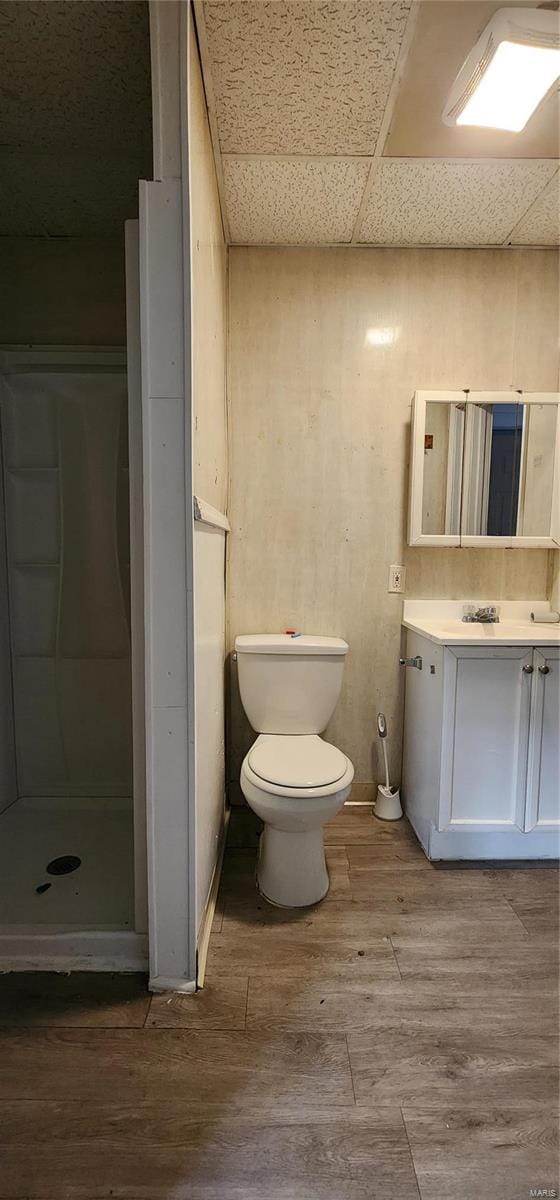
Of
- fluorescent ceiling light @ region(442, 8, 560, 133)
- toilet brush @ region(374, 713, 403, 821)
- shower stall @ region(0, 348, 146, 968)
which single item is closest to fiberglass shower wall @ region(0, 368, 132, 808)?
shower stall @ region(0, 348, 146, 968)

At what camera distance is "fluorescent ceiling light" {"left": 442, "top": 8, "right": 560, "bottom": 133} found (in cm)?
115

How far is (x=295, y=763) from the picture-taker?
1.54 meters

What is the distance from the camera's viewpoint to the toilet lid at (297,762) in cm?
141

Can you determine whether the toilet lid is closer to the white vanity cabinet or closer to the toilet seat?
the toilet seat

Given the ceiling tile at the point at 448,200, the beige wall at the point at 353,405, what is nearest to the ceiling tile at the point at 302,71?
the ceiling tile at the point at 448,200

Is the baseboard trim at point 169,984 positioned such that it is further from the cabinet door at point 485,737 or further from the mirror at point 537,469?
the mirror at point 537,469

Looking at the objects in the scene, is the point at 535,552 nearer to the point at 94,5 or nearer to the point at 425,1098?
the point at 425,1098

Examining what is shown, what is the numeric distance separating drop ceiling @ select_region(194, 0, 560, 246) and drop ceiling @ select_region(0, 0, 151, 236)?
0.20 meters

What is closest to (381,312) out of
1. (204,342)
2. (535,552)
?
(204,342)

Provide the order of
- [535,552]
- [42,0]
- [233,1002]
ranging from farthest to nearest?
[535,552] < [233,1002] < [42,0]

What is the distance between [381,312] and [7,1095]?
2.52m

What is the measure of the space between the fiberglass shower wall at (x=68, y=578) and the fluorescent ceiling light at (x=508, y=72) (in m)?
1.33

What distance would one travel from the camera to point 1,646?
196 centimetres

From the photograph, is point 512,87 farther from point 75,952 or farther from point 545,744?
point 75,952
